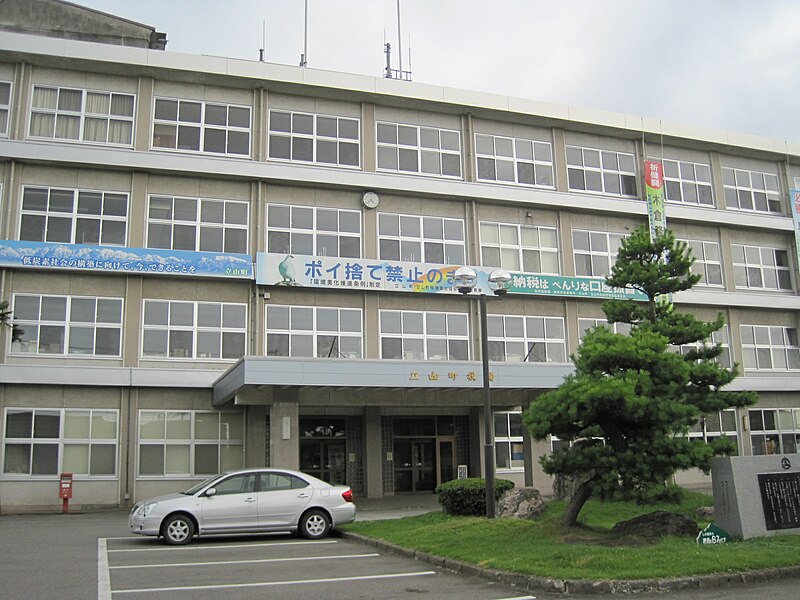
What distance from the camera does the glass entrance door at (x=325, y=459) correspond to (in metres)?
27.5

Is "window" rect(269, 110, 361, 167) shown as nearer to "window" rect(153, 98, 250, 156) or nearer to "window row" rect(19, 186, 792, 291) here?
"window" rect(153, 98, 250, 156)

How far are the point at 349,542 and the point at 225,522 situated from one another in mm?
2389

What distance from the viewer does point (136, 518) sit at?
14844 mm

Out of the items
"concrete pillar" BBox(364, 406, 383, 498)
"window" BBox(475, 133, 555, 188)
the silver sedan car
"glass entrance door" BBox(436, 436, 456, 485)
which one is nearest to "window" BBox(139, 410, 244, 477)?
"concrete pillar" BBox(364, 406, 383, 498)

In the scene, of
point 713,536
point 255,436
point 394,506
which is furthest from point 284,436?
point 713,536

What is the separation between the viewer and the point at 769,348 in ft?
110

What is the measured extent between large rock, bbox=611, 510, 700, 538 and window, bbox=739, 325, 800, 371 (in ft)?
72.2

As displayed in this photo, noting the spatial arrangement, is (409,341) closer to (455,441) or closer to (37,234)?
(455,441)

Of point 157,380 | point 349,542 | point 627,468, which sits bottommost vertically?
point 349,542

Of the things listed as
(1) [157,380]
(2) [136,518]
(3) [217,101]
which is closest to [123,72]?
(3) [217,101]

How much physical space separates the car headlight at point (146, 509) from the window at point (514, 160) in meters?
18.8

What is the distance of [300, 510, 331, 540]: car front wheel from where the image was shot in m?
15.7

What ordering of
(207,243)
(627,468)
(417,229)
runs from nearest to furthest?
(627,468) < (207,243) < (417,229)

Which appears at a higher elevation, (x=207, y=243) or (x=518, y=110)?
(x=518, y=110)
